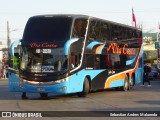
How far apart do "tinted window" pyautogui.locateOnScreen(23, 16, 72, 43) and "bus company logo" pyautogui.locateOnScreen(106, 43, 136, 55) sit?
4970 mm

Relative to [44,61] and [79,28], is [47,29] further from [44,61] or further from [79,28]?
[79,28]

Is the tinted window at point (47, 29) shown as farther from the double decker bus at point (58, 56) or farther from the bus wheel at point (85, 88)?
the bus wheel at point (85, 88)

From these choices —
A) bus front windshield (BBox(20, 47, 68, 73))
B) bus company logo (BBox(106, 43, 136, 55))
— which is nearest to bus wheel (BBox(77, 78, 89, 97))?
bus front windshield (BBox(20, 47, 68, 73))

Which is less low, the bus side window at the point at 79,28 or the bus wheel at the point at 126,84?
the bus side window at the point at 79,28

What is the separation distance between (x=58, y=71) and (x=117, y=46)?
7.56 meters

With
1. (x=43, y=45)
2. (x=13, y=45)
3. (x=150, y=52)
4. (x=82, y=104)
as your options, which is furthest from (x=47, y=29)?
(x=150, y=52)

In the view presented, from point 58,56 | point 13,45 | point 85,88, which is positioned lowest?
point 85,88

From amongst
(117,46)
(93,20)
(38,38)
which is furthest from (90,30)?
(117,46)

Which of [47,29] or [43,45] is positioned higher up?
[47,29]

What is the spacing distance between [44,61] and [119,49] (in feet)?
26.1

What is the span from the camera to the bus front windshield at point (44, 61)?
69.1ft

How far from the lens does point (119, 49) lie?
28.2 meters

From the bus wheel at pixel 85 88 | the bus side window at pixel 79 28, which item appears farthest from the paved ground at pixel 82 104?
the bus side window at pixel 79 28

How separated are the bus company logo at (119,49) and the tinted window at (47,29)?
497 centimetres
